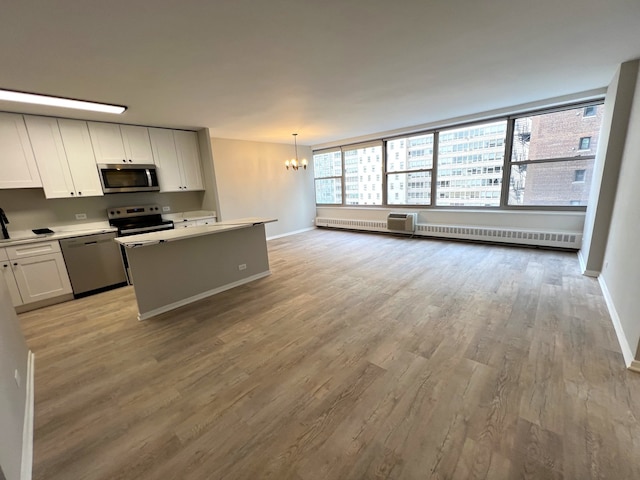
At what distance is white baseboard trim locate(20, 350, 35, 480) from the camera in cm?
137

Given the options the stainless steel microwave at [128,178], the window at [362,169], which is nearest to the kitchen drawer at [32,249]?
the stainless steel microwave at [128,178]

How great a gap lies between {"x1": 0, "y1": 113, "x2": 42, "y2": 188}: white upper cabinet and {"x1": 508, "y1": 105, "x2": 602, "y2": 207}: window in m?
7.67

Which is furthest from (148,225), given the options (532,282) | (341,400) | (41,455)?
(532,282)

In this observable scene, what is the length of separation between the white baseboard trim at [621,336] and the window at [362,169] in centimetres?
474

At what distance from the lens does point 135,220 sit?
4.48 meters

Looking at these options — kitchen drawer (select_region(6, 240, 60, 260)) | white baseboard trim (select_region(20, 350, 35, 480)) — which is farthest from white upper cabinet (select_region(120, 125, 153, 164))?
white baseboard trim (select_region(20, 350, 35, 480))

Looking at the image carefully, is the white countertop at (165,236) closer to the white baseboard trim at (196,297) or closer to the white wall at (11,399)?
the white baseboard trim at (196,297)

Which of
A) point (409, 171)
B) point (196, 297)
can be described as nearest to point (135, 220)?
Result: point (196, 297)

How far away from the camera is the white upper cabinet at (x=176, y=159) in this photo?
14.9ft

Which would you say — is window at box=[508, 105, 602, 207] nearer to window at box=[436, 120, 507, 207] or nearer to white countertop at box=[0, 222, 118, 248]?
window at box=[436, 120, 507, 207]

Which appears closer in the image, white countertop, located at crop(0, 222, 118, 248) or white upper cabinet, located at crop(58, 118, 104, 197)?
white countertop, located at crop(0, 222, 118, 248)

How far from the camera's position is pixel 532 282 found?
3416 mm

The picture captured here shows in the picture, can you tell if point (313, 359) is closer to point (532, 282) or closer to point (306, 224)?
point (532, 282)

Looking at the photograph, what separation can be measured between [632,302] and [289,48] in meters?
3.50
